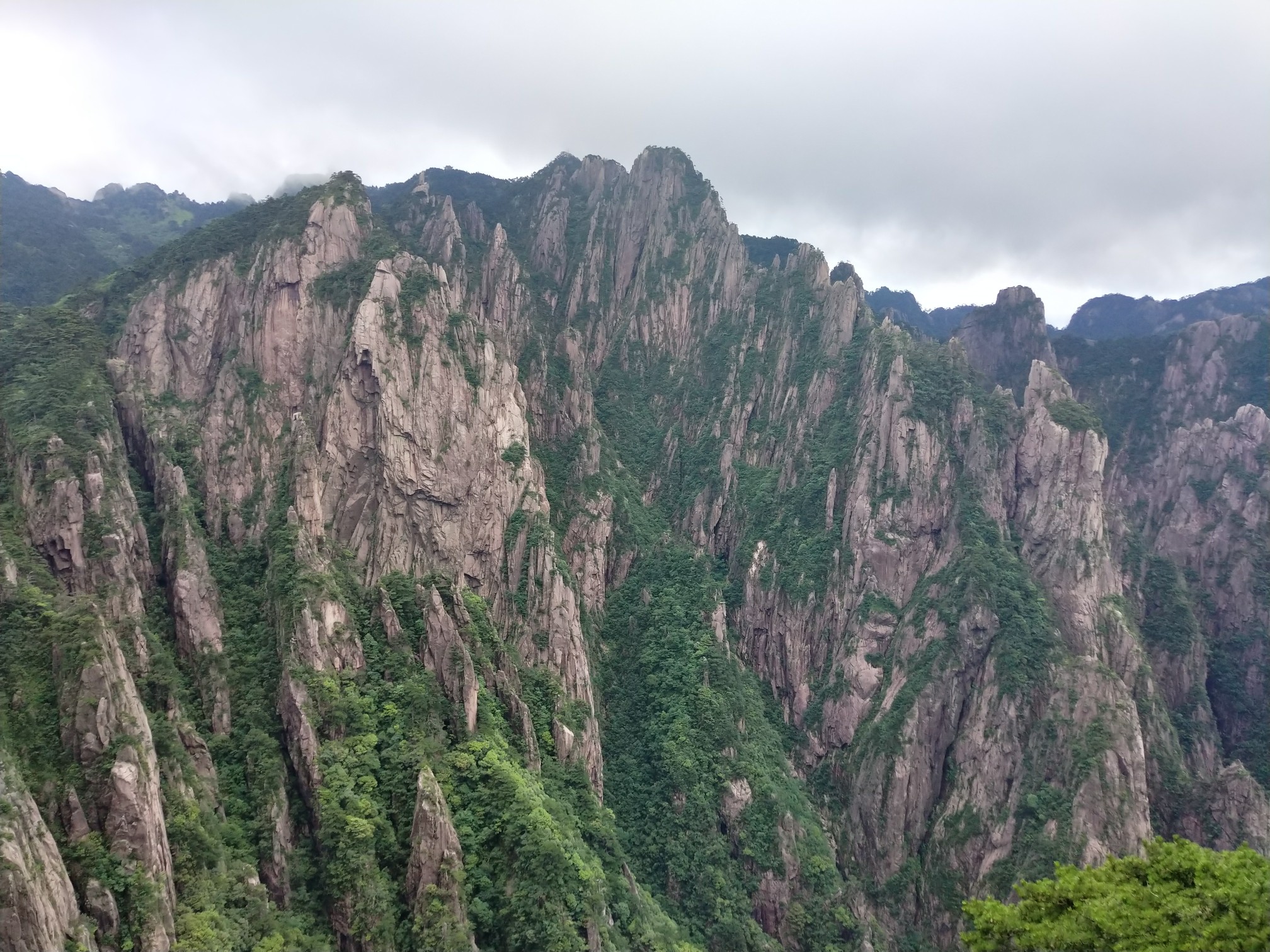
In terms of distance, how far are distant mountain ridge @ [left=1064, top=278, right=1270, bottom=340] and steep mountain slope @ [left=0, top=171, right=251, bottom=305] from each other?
181570 mm

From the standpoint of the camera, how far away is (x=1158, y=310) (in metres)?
180

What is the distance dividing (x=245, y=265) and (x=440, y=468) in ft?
102

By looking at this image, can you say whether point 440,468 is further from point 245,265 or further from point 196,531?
point 245,265

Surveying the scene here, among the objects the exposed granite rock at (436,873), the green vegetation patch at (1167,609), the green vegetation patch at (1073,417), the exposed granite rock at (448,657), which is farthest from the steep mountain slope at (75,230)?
the green vegetation patch at (1167,609)

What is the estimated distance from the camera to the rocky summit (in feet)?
174

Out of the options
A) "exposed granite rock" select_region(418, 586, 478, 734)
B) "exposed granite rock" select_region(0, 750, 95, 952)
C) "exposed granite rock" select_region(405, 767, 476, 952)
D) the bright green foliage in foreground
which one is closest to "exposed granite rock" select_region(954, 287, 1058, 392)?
"exposed granite rock" select_region(418, 586, 478, 734)

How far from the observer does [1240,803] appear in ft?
241

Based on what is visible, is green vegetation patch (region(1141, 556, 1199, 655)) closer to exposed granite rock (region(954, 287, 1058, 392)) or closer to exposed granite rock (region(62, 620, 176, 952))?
exposed granite rock (region(954, 287, 1058, 392))

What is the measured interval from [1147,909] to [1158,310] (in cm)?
19198

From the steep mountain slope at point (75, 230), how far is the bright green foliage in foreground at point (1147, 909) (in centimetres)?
10975

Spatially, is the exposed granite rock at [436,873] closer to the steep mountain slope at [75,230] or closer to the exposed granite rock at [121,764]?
the exposed granite rock at [121,764]

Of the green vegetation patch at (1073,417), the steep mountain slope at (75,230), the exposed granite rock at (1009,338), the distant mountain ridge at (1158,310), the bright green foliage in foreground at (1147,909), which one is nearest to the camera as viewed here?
the bright green foliage in foreground at (1147,909)

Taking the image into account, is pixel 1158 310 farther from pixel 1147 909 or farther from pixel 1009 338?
pixel 1147 909

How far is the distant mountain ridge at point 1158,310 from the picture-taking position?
16800 cm
